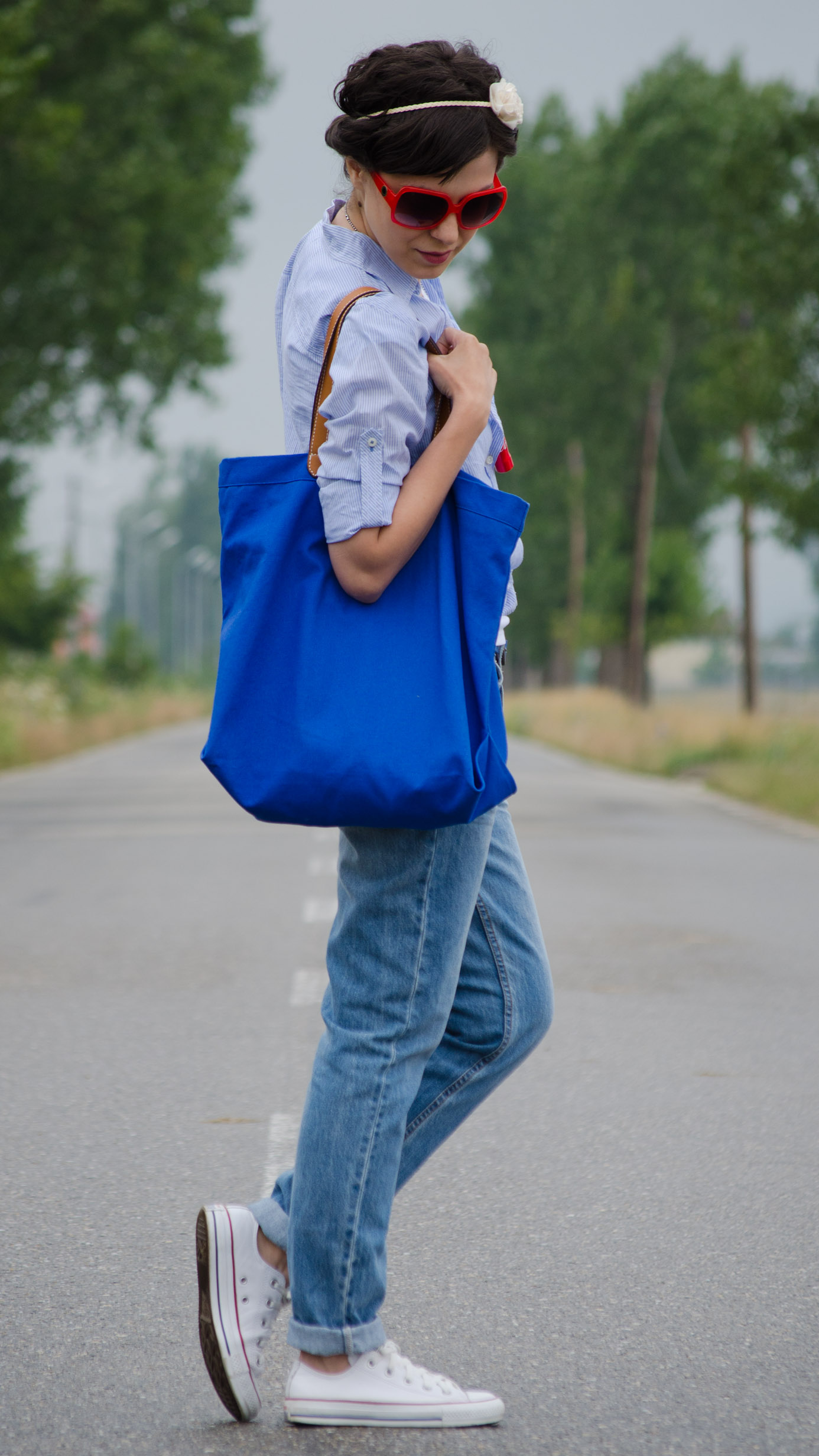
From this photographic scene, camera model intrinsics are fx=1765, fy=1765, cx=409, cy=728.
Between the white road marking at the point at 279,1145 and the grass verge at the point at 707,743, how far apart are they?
11.2 metres

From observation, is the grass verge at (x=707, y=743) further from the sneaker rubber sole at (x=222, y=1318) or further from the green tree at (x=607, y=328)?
the sneaker rubber sole at (x=222, y=1318)

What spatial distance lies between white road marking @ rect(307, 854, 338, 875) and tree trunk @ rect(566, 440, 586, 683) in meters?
38.1

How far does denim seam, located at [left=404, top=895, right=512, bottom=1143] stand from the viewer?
2.74 metres

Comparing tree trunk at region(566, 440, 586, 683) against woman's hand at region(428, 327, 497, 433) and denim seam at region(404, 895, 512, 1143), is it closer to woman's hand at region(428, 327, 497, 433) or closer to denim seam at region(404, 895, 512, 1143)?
denim seam at region(404, 895, 512, 1143)

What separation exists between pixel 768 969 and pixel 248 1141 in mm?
3493

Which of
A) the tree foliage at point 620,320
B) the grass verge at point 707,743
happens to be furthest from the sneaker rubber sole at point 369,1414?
the tree foliage at point 620,320

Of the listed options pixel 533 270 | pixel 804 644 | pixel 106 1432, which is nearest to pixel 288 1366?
pixel 106 1432

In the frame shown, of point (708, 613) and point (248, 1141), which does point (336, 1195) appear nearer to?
point (248, 1141)

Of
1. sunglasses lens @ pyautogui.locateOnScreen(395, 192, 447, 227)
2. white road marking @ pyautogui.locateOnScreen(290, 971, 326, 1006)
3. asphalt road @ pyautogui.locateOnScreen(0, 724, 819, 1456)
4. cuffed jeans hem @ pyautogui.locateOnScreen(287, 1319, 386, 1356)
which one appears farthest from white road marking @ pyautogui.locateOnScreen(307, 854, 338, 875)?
sunglasses lens @ pyautogui.locateOnScreen(395, 192, 447, 227)

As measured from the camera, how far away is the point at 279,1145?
4.57 meters

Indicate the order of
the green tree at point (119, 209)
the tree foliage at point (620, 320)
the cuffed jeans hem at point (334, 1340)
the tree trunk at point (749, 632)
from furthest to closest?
1. the tree foliage at point (620, 320)
2. the tree trunk at point (749, 632)
3. the green tree at point (119, 209)
4. the cuffed jeans hem at point (334, 1340)

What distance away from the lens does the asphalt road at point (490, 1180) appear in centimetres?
284

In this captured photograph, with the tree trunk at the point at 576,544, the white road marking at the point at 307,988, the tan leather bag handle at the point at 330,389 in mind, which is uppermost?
the tree trunk at the point at 576,544

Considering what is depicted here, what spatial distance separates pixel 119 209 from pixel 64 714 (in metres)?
15.1
